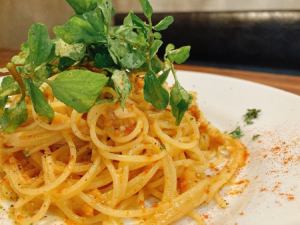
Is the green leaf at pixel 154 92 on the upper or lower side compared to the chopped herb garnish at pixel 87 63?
lower

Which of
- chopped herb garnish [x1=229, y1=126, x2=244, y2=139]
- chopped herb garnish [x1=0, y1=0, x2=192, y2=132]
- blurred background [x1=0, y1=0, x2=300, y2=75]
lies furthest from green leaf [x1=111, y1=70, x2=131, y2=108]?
blurred background [x1=0, y1=0, x2=300, y2=75]

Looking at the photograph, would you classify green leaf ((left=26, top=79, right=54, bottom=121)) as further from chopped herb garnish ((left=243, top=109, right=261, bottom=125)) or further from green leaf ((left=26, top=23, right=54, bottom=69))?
chopped herb garnish ((left=243, top=109, right=261, bottom=125))

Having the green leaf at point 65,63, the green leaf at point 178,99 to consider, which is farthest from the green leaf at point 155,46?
the green leaf at point 65,63

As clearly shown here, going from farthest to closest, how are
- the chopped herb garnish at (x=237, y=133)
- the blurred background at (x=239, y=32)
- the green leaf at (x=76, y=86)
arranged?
the blurred background at (x=239, y=32)
the chopped herb garnish at (x=237, y=133)
the green leaf at (x=76, y=86)

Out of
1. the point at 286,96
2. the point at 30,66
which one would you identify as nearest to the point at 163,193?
the point at 30,66

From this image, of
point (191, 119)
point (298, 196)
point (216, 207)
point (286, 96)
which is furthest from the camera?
point (286, 96)

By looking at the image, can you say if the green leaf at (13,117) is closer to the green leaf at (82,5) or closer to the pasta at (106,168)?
the pasta at (106,168)

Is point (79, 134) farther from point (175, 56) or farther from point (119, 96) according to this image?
point (175, 56)
